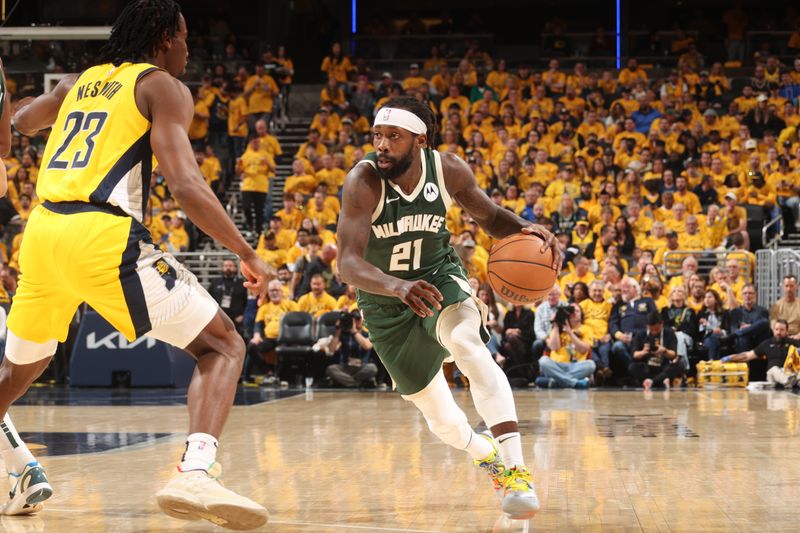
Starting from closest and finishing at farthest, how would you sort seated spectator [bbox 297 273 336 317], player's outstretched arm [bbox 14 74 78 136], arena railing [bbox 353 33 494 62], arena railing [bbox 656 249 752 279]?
player's outstretched arm [bbox 14 74 78 136], seated spectator [bbox 297 273 336 317], arena railing [bbox 656 249 752 279], arena railing [bbox 353 33 494 62]

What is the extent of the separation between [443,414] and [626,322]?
819 centimetres

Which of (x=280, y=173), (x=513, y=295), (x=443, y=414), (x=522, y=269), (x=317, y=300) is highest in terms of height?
(x=280, y=173)

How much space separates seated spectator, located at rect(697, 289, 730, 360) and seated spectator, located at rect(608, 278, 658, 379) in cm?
64

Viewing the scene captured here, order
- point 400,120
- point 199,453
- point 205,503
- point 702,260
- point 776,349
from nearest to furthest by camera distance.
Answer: point 205,503
point 199,453
point 400,120
point 776,349
point 702,260

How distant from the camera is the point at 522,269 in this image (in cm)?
495

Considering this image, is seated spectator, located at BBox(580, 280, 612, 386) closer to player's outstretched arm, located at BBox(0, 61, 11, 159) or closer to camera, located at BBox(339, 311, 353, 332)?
camera, located at BBox(339, 311, 353, 332)

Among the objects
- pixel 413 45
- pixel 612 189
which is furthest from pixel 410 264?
pixel 413 45

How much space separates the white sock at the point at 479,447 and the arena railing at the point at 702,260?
31.4ft

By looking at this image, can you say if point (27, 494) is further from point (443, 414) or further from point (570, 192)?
point (570, 192)

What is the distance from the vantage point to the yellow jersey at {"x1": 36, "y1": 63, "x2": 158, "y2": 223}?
3.68 m

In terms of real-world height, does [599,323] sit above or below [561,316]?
below

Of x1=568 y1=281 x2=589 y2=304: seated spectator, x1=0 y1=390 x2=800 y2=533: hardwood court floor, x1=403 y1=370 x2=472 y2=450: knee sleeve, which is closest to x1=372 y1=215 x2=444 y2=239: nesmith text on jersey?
x1=403 y1=370 x2=472 y2=450: knee sleeve

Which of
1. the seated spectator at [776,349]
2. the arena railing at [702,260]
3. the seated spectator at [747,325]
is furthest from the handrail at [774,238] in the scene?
the seated spectator at [776,349]

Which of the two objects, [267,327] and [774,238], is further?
[774,238]
